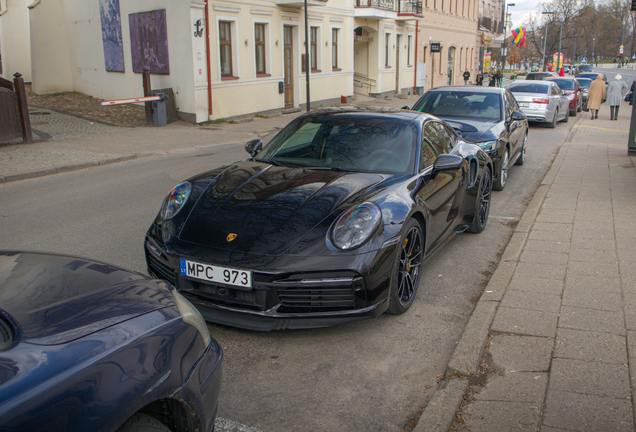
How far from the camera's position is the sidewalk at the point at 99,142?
10.7 meters

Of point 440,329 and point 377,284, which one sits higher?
point 377,284

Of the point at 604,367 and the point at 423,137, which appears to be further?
the point at 423,137

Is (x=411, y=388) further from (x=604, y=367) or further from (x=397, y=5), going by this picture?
(x=397, y=5)

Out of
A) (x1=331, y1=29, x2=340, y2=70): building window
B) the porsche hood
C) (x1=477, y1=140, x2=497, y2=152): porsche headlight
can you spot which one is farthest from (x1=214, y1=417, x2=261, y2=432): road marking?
(x1=331, y1=29, x2=340, y2=70): building window

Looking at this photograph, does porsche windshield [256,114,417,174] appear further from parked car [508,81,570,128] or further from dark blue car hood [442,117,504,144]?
parked car [508,81,570,128]

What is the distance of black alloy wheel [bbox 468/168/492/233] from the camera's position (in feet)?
20.5

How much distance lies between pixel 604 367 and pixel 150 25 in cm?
1886

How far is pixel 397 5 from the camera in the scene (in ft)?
109

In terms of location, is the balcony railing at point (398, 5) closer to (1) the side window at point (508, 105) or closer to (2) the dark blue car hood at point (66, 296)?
(1) the side window at point (508, 105)

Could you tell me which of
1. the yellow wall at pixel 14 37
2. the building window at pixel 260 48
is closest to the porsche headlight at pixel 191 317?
the building window at pixel 260 48

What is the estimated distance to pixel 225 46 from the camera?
19359mm

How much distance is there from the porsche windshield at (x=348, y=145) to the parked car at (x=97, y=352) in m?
2.55

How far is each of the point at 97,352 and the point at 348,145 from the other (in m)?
3.41

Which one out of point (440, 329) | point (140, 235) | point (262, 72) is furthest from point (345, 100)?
point (440, 329)
